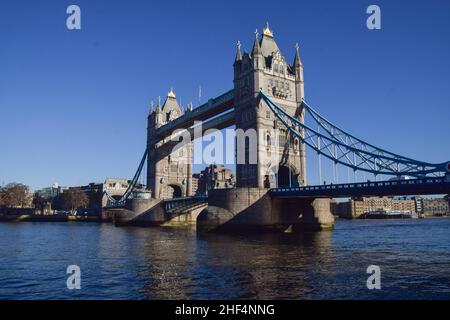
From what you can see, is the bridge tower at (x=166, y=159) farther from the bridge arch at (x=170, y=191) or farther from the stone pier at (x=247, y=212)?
the stone pier at (x=247, y=212)

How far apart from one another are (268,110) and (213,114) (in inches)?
741

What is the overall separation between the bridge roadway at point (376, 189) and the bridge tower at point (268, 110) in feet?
23.1

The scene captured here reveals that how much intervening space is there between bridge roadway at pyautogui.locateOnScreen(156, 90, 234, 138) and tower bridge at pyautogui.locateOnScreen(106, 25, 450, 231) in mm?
167

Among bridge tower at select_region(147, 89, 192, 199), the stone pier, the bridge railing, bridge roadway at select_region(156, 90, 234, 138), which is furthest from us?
bridge tower at select_region(147, 89, 192, 199)

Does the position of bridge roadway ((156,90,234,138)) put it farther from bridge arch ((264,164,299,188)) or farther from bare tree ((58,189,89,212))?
bare tree ((58,189,89,212))

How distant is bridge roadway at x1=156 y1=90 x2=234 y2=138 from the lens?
63244mm

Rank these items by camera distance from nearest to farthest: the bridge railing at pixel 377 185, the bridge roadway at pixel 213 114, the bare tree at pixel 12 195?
1. the bridge railing at pixel 377 185
2. the bridge roadway at pixel 213 114
3. the bare tree at pixel 12 195

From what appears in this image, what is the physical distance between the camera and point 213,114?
71625 mm

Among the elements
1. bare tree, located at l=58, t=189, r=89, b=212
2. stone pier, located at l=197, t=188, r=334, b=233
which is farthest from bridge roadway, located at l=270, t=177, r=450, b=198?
bare tree, located at l=58, t=189, r=89, b=212

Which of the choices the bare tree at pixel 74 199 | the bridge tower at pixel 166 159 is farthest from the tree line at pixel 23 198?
the bridge tower at pixel 166 159

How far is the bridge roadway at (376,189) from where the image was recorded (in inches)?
1344

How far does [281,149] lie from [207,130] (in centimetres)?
2073
